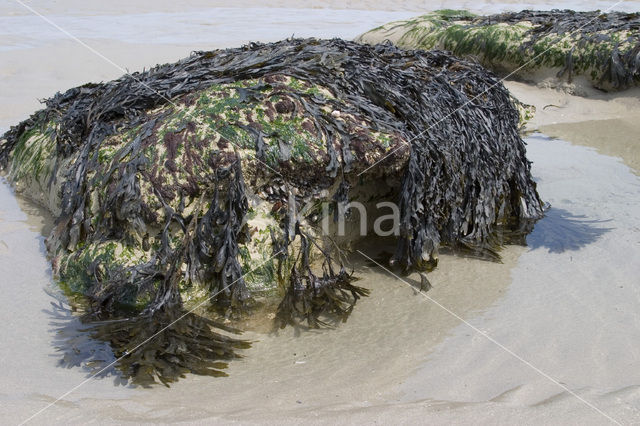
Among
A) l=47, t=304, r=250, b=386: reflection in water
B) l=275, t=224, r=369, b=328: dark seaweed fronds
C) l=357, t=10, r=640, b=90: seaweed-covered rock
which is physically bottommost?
l=47, t=304, r=250, b=386: reflection in water

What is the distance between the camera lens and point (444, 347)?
2.89 meters

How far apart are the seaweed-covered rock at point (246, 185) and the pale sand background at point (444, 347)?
163 mm

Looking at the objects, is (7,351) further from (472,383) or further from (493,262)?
(493,262)

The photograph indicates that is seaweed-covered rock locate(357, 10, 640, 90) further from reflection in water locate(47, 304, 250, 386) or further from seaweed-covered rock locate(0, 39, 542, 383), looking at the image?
reflection in water locate(47, 304, 250, 386)

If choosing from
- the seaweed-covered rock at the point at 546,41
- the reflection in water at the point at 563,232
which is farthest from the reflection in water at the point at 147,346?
the seaweed-covered rock at the point at 546,41

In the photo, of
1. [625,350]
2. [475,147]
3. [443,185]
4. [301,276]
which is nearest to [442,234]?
[443,185]

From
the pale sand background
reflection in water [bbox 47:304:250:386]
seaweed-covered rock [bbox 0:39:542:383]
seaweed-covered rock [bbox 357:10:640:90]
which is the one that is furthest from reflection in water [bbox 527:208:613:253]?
seaweed-covered rock [bbox 357:10:640:90]

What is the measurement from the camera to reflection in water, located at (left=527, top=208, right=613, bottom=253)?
3926 millimetres

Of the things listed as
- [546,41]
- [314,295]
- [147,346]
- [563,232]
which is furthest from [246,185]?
[546,41]

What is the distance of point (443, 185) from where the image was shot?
367 cm

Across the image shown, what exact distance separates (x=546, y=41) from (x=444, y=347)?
572cm

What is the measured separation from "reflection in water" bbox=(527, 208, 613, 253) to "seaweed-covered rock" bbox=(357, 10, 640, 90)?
3.27m

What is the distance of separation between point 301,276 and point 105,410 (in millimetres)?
1164

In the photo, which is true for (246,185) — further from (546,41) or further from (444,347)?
(546,41)
